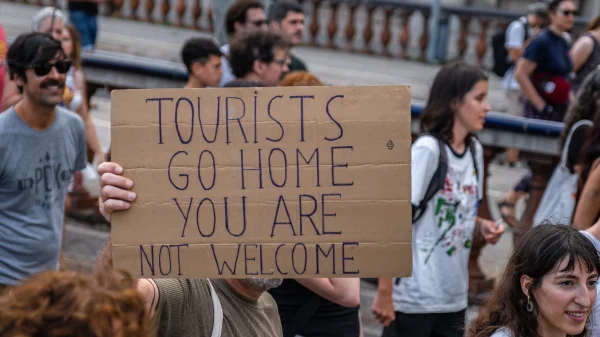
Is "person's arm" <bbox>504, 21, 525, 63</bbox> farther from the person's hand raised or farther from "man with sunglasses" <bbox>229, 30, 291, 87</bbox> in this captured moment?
the person's hand raised

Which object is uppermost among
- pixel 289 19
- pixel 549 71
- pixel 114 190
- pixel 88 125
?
pixel 289 19

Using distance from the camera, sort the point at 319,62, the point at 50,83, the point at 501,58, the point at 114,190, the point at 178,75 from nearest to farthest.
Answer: the point at 114,190 → the point at 50,83 → the point at 178,75 → the point at 501,58 → the point at 319,62

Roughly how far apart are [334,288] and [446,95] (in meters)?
1.23

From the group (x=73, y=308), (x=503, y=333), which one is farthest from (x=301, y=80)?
(x=73, y=308)

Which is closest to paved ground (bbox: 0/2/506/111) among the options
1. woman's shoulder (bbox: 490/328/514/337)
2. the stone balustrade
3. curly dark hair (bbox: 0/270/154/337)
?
the stone balustrade

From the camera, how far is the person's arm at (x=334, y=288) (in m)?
4.24

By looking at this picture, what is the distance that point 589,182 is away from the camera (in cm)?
466

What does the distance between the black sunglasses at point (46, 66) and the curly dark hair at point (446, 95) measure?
5.80 ft

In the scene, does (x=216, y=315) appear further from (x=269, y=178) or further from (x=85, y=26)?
(x=85, y=26)

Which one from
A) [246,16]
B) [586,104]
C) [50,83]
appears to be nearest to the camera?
[50,83]

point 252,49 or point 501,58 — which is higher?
point 252,49

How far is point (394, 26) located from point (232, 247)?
17.6 meters

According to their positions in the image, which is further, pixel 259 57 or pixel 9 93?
pixel 259 57

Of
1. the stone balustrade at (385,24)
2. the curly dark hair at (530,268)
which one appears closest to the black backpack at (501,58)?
A: the stone balustrade at (385,24)
